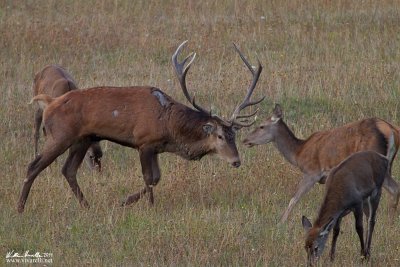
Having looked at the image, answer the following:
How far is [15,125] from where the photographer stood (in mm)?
13867

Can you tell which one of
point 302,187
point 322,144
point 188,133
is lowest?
point 302,187

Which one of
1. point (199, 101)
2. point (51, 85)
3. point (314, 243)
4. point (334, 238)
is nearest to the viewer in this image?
point (314, 243)

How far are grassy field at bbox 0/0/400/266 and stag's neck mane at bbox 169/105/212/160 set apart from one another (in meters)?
0.29

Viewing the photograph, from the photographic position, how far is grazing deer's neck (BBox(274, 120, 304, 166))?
11.5 m

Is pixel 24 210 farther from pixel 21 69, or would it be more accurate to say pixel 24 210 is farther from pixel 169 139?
pixel 21 69

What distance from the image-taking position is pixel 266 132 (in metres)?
11.8

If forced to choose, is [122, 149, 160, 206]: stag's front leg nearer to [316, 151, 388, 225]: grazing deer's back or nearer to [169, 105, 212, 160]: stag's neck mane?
[169, 105, 212, 160]: stag's neck mane

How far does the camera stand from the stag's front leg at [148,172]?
10805 mm

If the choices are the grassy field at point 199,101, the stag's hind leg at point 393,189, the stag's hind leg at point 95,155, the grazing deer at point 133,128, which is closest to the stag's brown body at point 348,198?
the grassy field at point 199,101

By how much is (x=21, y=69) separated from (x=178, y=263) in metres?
8.33

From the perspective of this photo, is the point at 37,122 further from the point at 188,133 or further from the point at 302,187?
the point at 302,187

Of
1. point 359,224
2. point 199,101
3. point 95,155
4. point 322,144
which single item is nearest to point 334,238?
point 359,224

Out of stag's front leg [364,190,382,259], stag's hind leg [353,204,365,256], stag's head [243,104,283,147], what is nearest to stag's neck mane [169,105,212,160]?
stag's head [243,104,283,147]

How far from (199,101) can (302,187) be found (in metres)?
4.04
